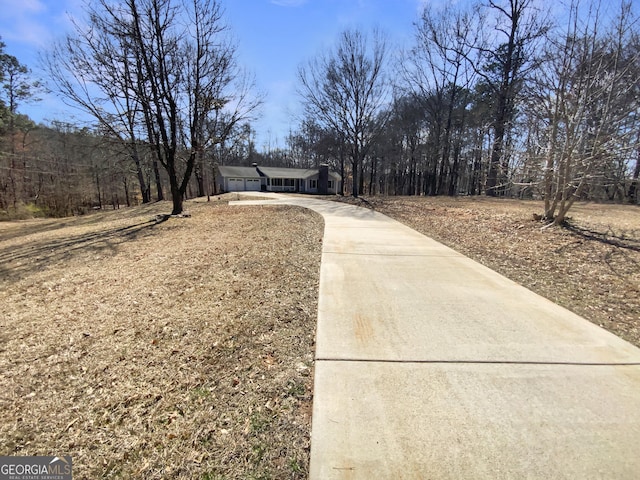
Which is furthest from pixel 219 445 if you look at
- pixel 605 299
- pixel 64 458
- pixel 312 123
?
pixel 312 123

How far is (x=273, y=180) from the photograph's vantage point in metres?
36.7

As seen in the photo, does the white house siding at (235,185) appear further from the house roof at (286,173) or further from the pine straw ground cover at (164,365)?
the pine straw ground cover at (164,365)

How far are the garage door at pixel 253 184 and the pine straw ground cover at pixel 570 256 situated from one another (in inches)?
1132

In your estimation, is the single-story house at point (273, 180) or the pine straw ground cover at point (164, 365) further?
the single-story house at point (273, 180)

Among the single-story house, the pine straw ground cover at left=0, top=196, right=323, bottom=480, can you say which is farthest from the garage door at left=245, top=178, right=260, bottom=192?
the pine straw ground cover at left=0, top=196, right=323, bottom=480

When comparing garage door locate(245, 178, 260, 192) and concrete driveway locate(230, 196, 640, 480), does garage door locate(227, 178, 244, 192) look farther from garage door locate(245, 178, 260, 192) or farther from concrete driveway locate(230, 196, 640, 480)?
concrete driveway locate(230, 196, 640, 480)

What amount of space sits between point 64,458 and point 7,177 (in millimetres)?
34722

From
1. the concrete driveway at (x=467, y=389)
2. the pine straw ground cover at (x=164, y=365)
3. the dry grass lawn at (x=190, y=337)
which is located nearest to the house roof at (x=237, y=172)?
the dry grass lawn at (x=190, y=337)

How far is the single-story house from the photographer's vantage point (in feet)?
114

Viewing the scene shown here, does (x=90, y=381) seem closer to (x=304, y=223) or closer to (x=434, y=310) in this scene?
(x=434, y=310)

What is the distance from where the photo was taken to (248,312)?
140 inches

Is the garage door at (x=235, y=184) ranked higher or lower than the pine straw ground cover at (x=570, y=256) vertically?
higher

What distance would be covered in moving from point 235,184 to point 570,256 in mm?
33124

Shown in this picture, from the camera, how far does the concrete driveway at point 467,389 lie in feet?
5.57
